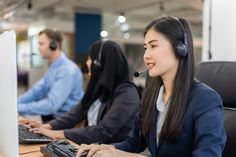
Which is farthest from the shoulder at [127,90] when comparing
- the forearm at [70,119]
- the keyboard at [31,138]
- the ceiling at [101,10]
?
the ceiling at [101,10]

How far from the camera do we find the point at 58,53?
2.87 meters

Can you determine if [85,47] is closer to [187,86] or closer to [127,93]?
[127,93]

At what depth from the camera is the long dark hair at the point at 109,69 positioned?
6.30 ft

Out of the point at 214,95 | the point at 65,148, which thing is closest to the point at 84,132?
the point at 65,148

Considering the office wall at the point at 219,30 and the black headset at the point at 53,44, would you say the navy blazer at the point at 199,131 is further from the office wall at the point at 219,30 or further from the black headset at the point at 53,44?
the black headset at the point at 53,44

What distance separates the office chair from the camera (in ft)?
4.55

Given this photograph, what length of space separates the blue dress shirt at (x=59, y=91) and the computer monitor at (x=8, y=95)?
1.47 metres

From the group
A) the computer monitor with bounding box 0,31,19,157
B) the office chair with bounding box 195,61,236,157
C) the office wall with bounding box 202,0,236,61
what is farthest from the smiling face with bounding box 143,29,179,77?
the office wall with bounding box 202,0,236,61

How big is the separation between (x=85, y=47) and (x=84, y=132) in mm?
6010

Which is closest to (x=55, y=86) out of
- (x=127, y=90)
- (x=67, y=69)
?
(x=67, y=69)

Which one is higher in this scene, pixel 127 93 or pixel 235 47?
pixel 235 47

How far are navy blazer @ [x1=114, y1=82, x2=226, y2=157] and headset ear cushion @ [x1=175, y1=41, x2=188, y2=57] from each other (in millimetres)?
134

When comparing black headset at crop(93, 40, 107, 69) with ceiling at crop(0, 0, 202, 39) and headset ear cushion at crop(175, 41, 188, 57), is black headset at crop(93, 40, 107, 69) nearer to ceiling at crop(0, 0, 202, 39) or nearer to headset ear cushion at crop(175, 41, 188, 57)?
headset ear cushion at crop(175, 41, 188, 57)

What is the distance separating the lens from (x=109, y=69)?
6.29 ft
